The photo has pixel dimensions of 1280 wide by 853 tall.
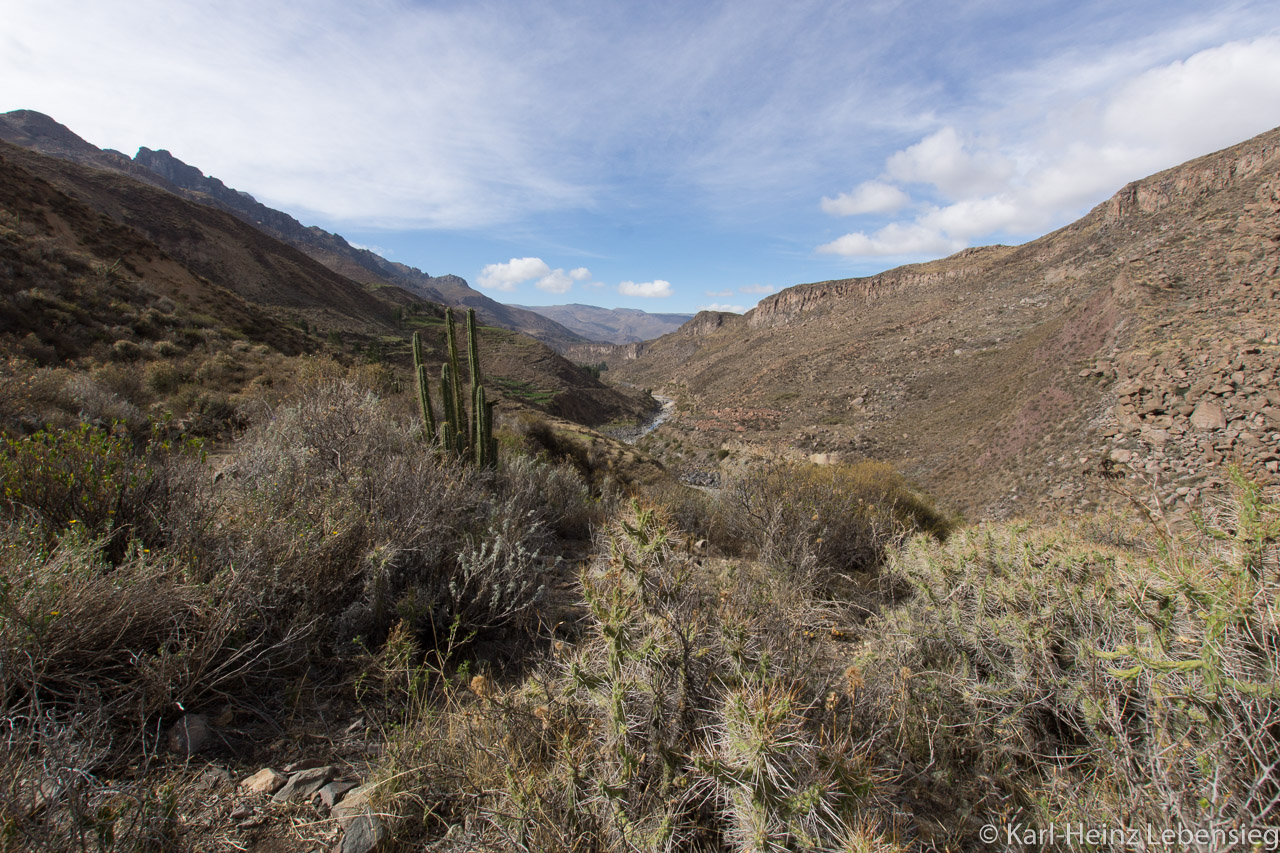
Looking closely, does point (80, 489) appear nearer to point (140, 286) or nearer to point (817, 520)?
point (817, 520)

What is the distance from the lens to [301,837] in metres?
1.77

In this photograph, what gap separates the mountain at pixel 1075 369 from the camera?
12.1m

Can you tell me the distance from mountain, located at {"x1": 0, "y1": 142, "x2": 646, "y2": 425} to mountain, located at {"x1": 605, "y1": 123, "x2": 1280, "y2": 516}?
18400 mm

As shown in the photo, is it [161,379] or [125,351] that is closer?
[161,379]

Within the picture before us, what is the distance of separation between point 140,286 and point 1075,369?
3424cm

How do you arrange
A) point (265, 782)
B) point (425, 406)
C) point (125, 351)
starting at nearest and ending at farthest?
point (265, 782), point (425, 406), point (125, 351)

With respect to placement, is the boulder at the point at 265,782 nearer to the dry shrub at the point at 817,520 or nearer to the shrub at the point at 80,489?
the shrub at the point at 80,489

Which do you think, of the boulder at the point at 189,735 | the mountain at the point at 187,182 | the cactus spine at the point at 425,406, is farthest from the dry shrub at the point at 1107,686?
the mountain at the point at 187,182

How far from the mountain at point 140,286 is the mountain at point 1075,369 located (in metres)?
18.4

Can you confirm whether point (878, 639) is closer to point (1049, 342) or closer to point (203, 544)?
point (203, 544)

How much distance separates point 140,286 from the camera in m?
16.0

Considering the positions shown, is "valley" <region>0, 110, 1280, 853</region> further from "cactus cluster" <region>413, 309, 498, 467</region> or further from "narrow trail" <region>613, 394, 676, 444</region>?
"narrow trail" <region>613, 394, 676, 444</region>

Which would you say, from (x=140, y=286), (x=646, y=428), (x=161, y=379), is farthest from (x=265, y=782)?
(x=646, y=428)

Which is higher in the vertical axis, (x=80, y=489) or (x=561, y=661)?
(x=80, y=489)
